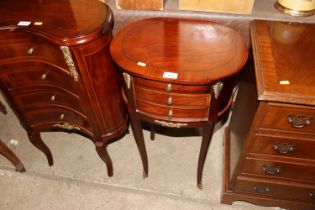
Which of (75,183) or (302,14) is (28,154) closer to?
(75,183)

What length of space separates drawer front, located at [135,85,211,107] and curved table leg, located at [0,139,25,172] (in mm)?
1033

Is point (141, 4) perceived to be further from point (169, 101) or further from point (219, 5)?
point (169, 101)

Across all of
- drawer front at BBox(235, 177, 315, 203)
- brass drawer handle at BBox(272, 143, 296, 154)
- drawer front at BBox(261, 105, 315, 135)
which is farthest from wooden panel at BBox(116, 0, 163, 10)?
drawer front at BBox(235, 177, 315, 203)

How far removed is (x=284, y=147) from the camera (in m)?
1.10

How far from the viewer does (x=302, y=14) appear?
1.23 metres

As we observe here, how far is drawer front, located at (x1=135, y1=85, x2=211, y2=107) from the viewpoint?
1060mm

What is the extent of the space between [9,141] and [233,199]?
162 centimetres

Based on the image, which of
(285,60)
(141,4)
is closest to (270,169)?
(285,60)

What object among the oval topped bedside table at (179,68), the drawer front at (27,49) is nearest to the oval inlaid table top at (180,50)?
the oval topped bedside table at (179,68)

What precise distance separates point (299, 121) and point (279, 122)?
2.7 inches

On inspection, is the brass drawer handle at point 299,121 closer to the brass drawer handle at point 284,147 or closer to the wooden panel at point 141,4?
the brass drawer handle at point 284,147

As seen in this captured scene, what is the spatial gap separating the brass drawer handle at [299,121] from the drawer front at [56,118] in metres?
0.98

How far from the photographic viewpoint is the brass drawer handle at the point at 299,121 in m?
0.96

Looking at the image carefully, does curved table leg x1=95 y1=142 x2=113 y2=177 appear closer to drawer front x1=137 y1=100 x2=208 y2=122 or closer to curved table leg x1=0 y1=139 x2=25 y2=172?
drawer front x1=137 y1=100 x2=208 y2=122
